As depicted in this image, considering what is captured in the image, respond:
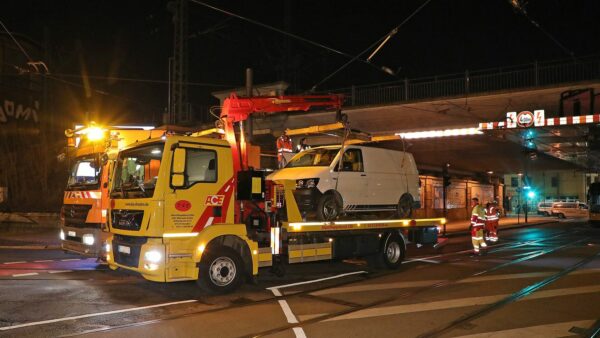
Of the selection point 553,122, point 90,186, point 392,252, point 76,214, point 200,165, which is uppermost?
point 553,122

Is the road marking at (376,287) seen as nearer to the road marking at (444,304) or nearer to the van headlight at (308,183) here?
the road marking at (444,304)

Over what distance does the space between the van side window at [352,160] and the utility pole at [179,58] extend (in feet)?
44.9

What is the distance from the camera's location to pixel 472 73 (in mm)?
19422

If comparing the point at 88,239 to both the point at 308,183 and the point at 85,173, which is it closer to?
the point at 85,173

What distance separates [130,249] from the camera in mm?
8555

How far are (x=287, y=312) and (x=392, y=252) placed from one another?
544cm

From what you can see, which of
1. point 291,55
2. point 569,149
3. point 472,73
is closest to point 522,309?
point 472,73

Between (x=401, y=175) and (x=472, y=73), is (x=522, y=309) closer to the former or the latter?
(x=401, y=175)

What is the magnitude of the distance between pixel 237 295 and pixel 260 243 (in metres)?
1.08

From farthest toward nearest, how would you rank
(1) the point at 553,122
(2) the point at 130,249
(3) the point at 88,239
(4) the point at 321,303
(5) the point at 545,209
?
(5) the point at 545,209, (1) the point at 553,122, (3) the point at 88,239, (2) the point at 130,249, (4) the point at 321,303

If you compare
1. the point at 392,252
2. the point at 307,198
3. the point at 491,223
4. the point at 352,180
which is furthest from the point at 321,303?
the point at 491,223

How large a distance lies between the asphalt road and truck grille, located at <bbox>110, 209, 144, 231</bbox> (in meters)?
1.22

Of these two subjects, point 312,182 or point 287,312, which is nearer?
point 287,312

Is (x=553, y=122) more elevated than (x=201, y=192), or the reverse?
(x=553, y=122)
